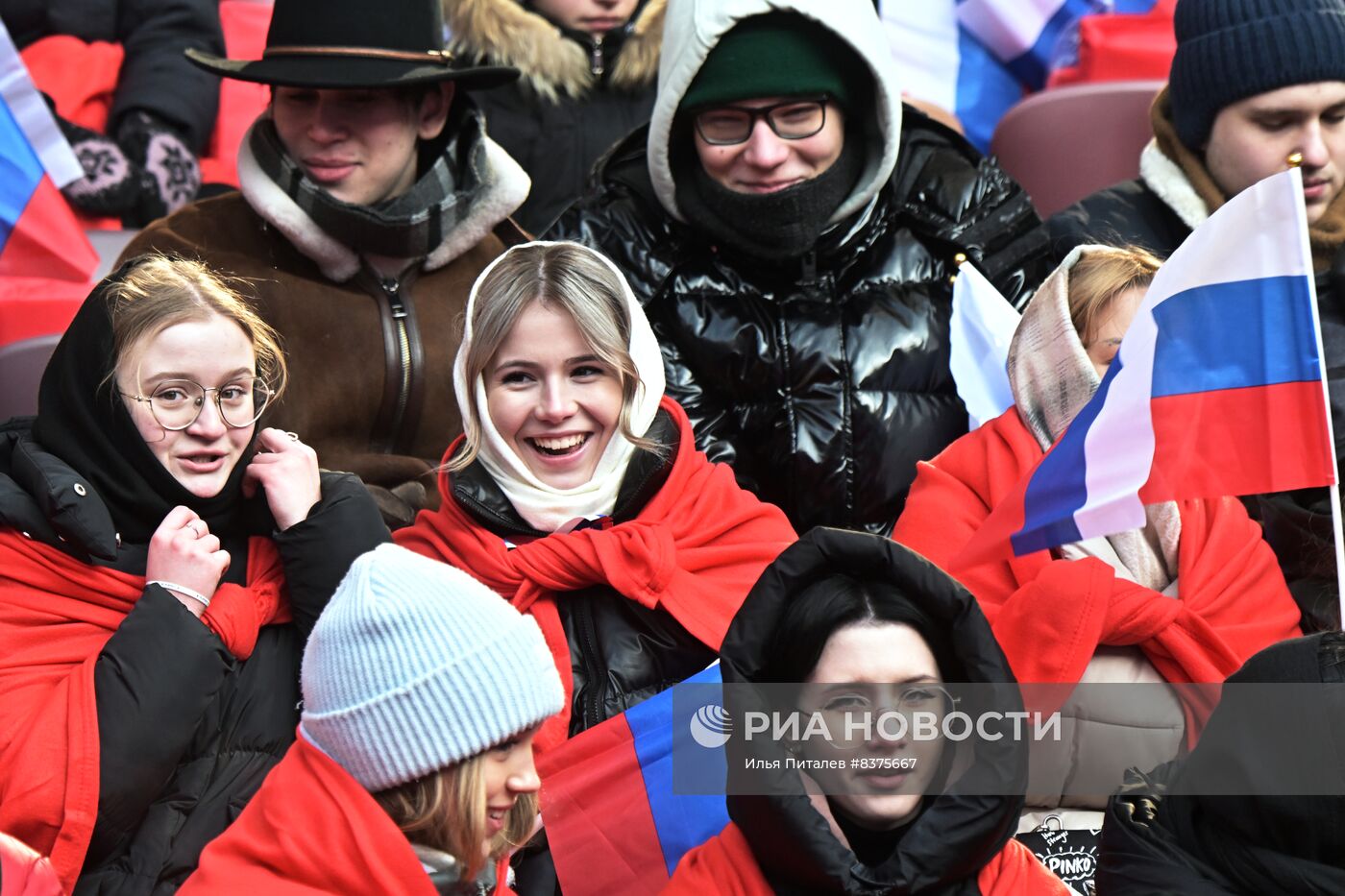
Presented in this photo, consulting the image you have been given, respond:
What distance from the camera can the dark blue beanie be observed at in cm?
453

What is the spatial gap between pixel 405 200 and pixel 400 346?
331 millimetres

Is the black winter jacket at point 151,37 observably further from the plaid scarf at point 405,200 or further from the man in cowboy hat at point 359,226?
the plaid scarf at point 405,200

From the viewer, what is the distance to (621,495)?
3682 millimetres

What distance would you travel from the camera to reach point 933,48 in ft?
21.3

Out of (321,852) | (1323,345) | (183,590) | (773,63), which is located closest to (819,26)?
(773,63)

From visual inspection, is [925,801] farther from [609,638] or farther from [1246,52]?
[1246,52]

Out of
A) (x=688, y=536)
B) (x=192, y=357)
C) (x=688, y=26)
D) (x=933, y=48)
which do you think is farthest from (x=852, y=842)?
(x=933, y=48)

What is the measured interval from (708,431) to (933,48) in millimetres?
2711

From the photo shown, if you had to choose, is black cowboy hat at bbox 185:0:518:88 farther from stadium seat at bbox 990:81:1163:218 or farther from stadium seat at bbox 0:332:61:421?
stadium seat at bbox 990:81:1163:218

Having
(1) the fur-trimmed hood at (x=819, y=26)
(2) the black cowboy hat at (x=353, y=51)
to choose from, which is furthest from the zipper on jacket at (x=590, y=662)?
(2) the black cowboy hat at (x=353, y=51)

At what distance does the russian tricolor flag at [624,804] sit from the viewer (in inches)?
133

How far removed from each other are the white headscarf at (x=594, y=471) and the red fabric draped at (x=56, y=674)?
0.48 meters

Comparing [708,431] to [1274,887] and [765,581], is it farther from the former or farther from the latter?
[1274,887]

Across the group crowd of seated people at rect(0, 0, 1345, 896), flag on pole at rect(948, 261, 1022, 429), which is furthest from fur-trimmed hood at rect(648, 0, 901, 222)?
flag on pole at rect(948, 261, 1022, 429)
